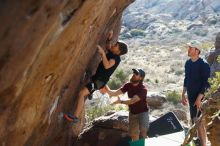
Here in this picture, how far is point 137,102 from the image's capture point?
27.0 ft

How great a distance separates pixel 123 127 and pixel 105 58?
3436 mm

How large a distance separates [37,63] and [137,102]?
12.0 feet

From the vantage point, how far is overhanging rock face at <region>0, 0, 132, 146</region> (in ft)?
13.6

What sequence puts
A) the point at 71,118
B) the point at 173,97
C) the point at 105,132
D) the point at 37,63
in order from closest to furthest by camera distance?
the point at 37,63 → the point at 71,118 → the point at 105,132 → the point at 173,97

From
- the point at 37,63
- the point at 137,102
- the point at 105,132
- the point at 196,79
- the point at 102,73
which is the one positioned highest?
the point at 37,63

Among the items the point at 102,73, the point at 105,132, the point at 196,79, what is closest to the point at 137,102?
the point at 102,73

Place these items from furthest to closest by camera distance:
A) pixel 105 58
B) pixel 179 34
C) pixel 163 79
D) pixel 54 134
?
pixel 179 34
pixel 163 79
pixel 54 134
pixel 105 58

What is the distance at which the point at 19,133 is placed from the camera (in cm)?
588

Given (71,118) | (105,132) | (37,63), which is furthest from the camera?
(105,132)

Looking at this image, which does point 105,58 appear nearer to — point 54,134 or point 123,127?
point 54,134

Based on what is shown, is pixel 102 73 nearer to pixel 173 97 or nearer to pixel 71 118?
pixel 71 118

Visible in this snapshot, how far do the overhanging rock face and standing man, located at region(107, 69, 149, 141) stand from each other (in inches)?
40.5

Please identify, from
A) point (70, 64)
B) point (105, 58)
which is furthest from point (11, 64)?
point (105, 58)

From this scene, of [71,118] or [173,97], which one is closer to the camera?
[71,118]
